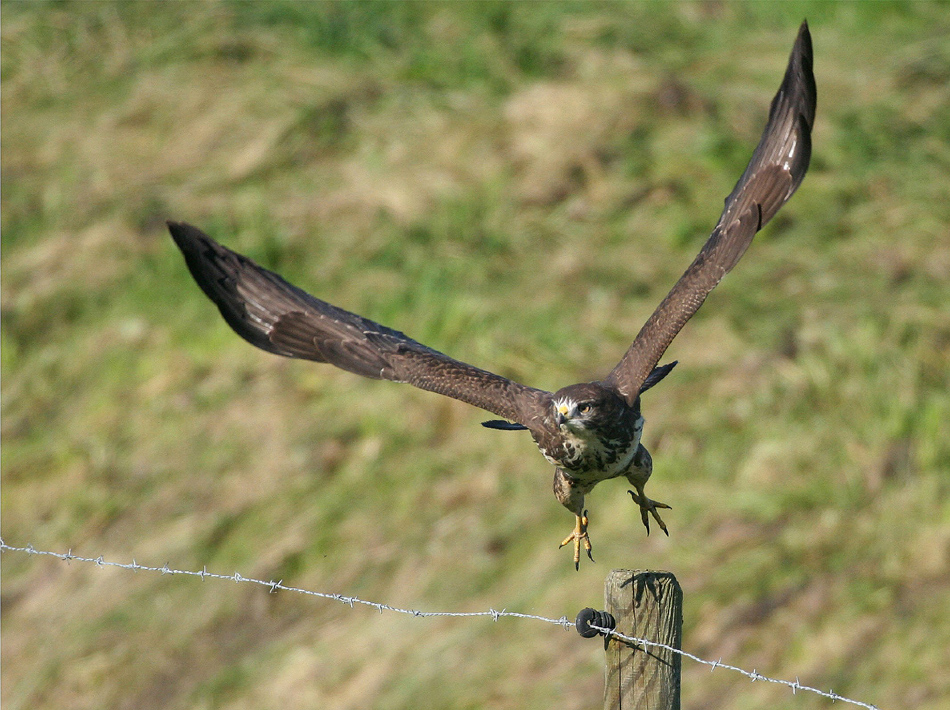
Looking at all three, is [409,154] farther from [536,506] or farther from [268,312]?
[268,312]

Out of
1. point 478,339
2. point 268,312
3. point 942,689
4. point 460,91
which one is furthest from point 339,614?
point 460,91

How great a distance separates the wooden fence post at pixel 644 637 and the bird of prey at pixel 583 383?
736 millimetres

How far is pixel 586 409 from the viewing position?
4109mm

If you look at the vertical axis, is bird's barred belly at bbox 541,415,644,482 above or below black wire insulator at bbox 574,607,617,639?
above

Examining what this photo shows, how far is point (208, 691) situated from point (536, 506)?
2.36m

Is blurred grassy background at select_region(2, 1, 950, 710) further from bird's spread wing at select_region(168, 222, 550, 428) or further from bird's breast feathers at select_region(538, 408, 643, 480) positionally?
bird's breast feathers at select_region(538, 408, 643, 480)

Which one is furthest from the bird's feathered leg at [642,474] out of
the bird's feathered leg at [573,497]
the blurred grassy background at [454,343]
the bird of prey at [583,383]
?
the blurred grassy background at [454,343]

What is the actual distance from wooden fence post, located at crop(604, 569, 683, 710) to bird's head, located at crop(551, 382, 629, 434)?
3.25 feet

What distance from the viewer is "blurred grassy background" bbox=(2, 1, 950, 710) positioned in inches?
278

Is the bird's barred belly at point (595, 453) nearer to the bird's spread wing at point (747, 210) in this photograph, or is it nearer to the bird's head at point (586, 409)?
the bird's head at point (586, 409)

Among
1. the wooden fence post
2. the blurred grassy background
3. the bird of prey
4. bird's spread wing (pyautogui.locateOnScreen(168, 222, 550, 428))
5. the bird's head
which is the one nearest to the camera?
the wooden fence post

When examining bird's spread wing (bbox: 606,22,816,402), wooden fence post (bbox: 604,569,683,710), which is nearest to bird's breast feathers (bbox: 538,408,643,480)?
bird's spread wing (bbox: 606,22,816,402)

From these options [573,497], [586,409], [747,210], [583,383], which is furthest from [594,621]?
[747,210]

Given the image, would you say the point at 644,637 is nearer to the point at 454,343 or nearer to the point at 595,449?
the point at 595,449
